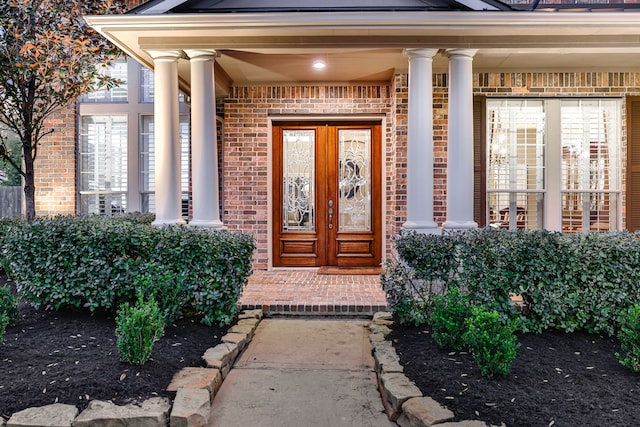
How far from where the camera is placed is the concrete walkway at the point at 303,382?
9.04 feet

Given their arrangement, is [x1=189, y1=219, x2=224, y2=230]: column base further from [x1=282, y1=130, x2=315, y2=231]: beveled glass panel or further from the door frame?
[x1=282, y1=130, x2=315, y2=231]: beveled glass panel

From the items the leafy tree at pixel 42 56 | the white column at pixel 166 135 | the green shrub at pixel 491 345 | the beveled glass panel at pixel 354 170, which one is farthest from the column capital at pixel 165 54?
the green shrub at pixel 491 345

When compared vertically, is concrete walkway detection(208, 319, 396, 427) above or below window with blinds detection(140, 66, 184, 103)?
below

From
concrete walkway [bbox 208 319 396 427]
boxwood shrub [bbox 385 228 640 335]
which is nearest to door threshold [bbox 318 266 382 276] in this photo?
concrete walkway [bbox 208 319 396 427]

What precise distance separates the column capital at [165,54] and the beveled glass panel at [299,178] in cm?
228

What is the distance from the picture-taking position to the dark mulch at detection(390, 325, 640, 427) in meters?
2.44

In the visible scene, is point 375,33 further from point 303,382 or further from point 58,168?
point 58,168

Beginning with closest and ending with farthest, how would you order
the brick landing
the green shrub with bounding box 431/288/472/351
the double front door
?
the green shrub with bounding box 431/288/472/351
the brick landing
the double front door

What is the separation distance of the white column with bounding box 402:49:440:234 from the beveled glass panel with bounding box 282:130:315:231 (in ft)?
7.41

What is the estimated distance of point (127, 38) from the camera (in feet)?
16.8

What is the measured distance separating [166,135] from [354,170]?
9.70 ft

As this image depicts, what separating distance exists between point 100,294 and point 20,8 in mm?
3695

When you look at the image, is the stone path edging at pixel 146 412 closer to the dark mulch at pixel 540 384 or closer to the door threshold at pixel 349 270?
the dark mulch at pixel 540 384

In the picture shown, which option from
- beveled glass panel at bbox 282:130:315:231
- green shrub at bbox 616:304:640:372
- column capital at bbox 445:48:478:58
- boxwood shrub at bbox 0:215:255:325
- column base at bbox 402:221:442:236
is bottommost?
green shrub at bbox 616:304:640:372
